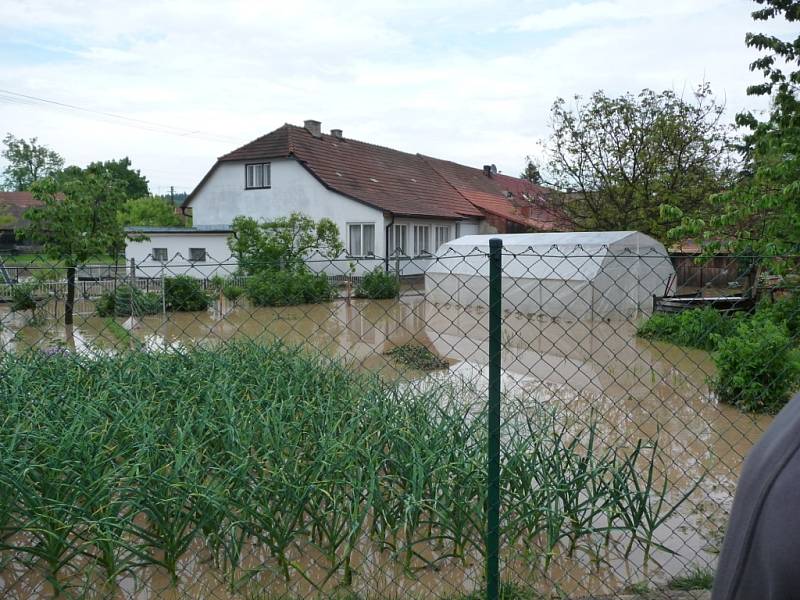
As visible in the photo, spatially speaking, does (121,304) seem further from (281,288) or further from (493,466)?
(493,466)

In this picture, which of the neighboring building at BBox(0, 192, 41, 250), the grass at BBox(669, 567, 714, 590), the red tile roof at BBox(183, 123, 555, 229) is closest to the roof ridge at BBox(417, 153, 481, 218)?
the red tile roof at BBox(183, 123, 555, 229)

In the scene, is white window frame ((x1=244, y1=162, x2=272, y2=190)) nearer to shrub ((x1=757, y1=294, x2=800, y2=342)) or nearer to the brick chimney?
the brick chimney

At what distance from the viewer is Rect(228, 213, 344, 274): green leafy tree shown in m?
21.3

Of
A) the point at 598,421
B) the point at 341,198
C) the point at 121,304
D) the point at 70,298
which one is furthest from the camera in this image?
the point at 341,198

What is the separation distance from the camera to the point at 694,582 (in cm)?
349

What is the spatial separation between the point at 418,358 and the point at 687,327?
5.00 meters

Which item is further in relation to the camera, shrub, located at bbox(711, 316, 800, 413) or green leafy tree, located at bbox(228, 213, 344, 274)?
green leafy tree, located at bbox(228, 213, 344, 274)

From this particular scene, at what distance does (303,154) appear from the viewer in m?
26.2

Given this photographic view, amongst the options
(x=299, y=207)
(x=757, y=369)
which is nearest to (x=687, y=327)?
(x=757, y=369)

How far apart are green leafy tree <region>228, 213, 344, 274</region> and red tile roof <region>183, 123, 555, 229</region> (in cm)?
275

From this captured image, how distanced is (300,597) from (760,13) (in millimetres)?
8798

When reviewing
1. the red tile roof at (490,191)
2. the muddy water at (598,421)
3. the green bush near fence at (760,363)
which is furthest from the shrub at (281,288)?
the green bush near fence at (760,363)

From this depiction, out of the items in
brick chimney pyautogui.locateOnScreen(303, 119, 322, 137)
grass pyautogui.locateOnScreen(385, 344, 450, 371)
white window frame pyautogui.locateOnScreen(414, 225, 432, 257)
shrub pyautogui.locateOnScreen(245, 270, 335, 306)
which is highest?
brick chimney pyautogui.locateOnScreen(303, 119, 322, 137)

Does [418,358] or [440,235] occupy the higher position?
[440,235]
